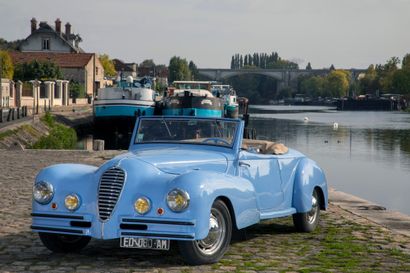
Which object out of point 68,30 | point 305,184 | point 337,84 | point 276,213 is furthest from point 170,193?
point 337,84

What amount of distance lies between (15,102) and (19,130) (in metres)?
21.2

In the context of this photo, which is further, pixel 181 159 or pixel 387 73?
pixel 387 73

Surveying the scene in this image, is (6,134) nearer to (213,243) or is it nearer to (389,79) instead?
(213,243)

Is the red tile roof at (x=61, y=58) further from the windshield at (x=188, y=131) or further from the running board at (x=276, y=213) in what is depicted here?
the running board at (x=276, y=213)

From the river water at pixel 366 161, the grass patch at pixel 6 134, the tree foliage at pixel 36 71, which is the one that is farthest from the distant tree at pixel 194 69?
the grass patch at pixel 6 134

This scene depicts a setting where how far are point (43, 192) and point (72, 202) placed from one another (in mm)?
428

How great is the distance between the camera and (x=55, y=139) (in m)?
34.2

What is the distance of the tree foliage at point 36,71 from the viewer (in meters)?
71.2

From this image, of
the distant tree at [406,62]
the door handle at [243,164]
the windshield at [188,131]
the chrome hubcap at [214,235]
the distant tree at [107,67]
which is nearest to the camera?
the chrome hubcap at [214,235]

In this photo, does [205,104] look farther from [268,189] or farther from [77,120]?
[268,189]

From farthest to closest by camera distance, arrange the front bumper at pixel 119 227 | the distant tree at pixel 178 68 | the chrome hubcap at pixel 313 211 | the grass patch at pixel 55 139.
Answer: the distant tree at pixel 178 68 < the grass patch at pixel 55 139 < the chrome hubcap at pixel 313 211 < the front bumper at pixel 119 227

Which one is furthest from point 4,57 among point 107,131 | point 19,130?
point 19,130

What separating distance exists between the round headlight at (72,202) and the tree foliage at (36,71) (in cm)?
6497

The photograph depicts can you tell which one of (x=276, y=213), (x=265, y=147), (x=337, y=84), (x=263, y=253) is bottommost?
(x=263, y=253)
